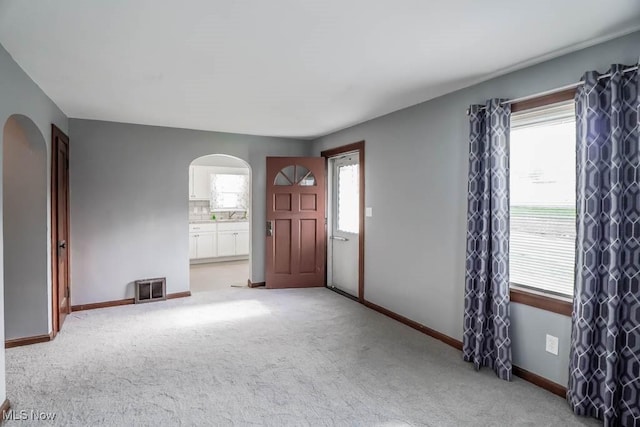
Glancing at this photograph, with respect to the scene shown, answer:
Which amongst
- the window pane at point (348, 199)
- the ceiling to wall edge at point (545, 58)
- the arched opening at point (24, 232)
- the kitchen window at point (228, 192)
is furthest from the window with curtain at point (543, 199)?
the kitchen window at point (228, 192)

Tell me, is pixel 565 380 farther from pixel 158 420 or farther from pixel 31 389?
pixel 31 389

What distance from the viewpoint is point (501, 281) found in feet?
9.30

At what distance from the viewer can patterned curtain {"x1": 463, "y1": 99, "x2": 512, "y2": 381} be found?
2.83 metres

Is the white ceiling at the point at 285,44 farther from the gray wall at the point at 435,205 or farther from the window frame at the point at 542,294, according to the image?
the window frame at the point at 542,294

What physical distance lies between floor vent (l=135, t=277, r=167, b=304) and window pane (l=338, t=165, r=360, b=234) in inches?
101

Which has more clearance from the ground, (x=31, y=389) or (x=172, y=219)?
(x=172, y=219)

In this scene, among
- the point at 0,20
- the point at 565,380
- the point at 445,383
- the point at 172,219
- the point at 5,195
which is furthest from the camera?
the point at 172,219

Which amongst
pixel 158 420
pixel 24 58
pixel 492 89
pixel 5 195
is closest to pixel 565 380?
pixel 492 89

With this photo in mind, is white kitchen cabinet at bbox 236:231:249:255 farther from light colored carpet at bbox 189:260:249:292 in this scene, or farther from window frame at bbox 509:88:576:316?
window frame at bbox 509:88:576:316

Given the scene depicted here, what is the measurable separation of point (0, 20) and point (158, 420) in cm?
246

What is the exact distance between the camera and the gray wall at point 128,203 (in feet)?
14.8

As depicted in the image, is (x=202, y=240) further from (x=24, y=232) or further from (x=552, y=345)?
(x=552, y=345)

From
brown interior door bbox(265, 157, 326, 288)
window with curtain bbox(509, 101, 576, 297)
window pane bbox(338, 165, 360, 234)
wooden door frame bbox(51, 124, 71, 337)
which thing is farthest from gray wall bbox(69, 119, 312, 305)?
window with curtain bbox(509, 101, 576, 297)

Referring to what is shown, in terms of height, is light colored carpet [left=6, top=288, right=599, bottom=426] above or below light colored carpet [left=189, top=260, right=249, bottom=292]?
below
